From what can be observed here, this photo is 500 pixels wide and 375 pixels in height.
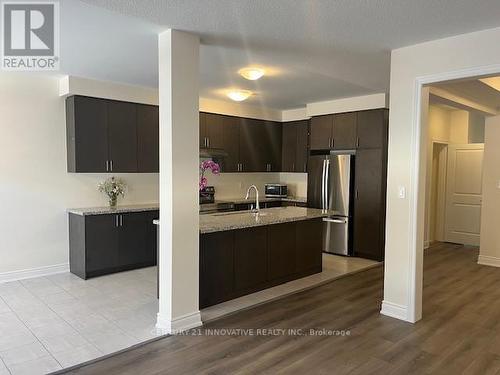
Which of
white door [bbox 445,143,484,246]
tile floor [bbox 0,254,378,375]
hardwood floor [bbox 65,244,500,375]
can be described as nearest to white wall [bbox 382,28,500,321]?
hardwood floor [bbox 65,244,500,375]

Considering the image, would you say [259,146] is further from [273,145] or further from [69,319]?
[69,319]

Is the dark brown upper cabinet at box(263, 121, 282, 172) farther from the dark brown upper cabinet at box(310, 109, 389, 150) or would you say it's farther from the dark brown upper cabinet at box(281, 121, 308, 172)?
the dark brown upper cabinet at box(310, 109, 389, 150)

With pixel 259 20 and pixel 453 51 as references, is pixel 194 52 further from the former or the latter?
pixel 453 51

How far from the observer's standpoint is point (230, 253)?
13.1 feet

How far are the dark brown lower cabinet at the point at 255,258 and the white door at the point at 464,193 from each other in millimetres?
3791

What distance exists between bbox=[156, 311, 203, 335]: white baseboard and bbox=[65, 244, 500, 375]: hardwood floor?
10 centimetres

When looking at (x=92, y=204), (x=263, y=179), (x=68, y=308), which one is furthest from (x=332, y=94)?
(x=68, y=308)

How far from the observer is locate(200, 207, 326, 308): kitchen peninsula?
3.82 meters

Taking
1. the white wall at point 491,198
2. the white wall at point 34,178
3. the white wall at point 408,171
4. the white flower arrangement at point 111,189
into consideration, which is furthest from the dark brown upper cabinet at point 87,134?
the white wall at point 491,198

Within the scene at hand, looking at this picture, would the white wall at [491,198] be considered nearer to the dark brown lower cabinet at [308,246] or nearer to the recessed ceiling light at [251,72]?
the dark brown lower cabinet at [308,246]

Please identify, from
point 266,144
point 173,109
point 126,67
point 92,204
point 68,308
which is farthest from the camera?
point 266,144

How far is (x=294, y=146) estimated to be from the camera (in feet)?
24.1

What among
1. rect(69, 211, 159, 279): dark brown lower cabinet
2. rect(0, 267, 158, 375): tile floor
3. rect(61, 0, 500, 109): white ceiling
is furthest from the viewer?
rect(69, 211, 159, 279): dark brown lower cabinet

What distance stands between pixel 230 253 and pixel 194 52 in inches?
79.1
